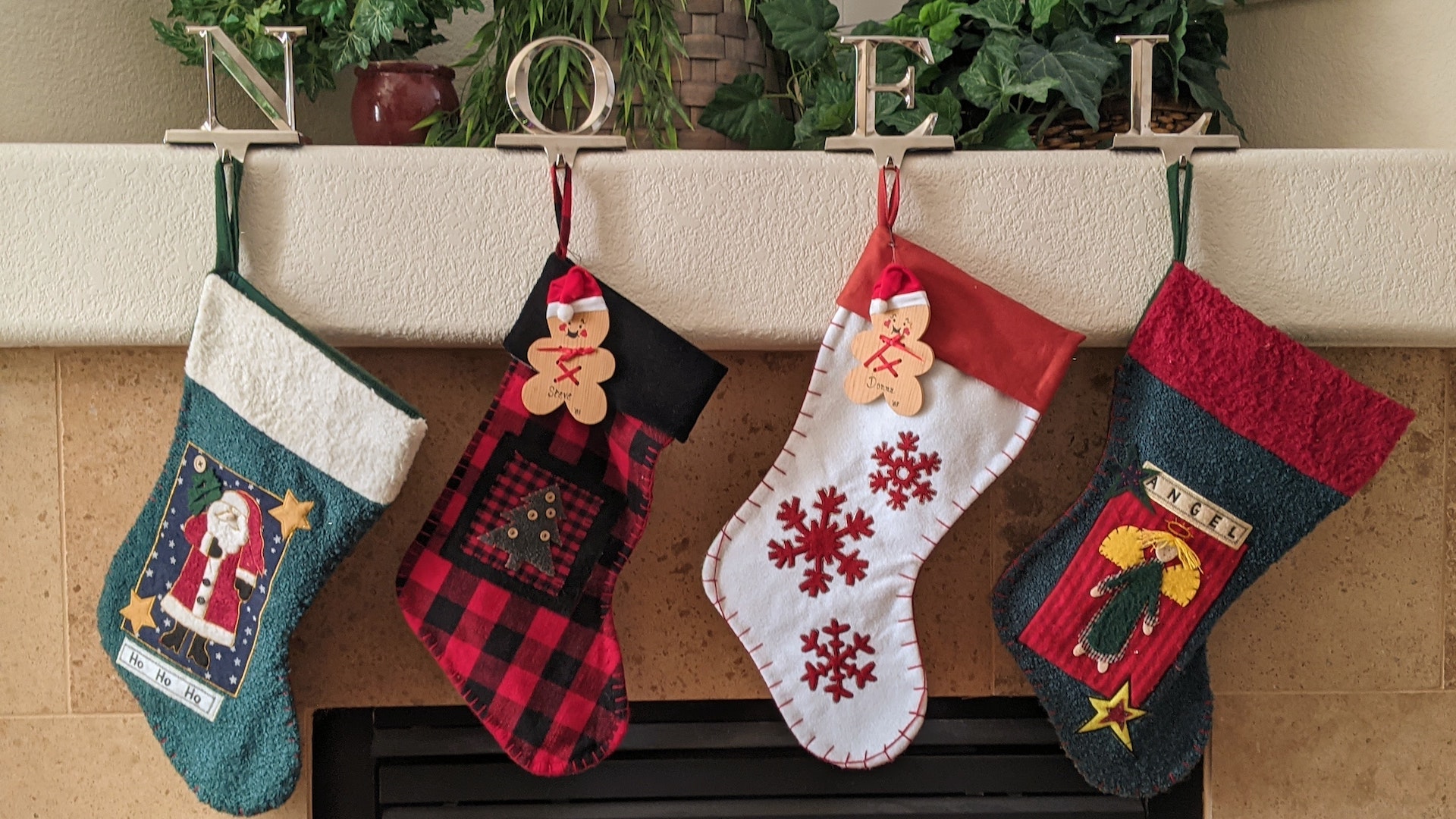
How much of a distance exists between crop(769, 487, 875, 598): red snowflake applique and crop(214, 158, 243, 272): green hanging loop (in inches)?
23.6

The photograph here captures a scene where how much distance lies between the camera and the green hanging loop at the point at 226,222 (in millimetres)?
936

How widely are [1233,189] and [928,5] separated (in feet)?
1.25

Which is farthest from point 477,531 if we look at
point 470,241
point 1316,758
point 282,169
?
point 1316,758

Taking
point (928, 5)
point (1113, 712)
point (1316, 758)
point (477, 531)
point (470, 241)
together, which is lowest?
point (1316, 758)

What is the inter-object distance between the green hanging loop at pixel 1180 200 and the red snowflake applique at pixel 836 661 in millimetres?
501

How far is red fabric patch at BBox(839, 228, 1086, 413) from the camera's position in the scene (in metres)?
0.94

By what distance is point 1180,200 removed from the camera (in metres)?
0.97

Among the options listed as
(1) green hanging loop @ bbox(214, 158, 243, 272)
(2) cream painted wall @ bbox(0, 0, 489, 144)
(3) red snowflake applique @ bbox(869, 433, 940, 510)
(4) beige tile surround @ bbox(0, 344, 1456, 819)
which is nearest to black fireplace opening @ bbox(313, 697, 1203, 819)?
(4) beige tile surround @ bbox(0, 344, 1456, 819)

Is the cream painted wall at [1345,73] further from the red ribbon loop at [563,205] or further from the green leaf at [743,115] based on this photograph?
the red ribbon loop at [563,205]

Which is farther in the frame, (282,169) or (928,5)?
(928,5)

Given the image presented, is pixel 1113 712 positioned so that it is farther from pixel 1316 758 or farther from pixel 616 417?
pixel 616 417

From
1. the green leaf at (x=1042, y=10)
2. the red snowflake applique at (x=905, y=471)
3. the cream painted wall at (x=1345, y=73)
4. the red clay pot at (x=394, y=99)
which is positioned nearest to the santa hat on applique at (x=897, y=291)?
the red snowflake applique at (x=905, y=471)

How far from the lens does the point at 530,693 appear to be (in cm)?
96

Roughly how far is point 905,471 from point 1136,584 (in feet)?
0.85
